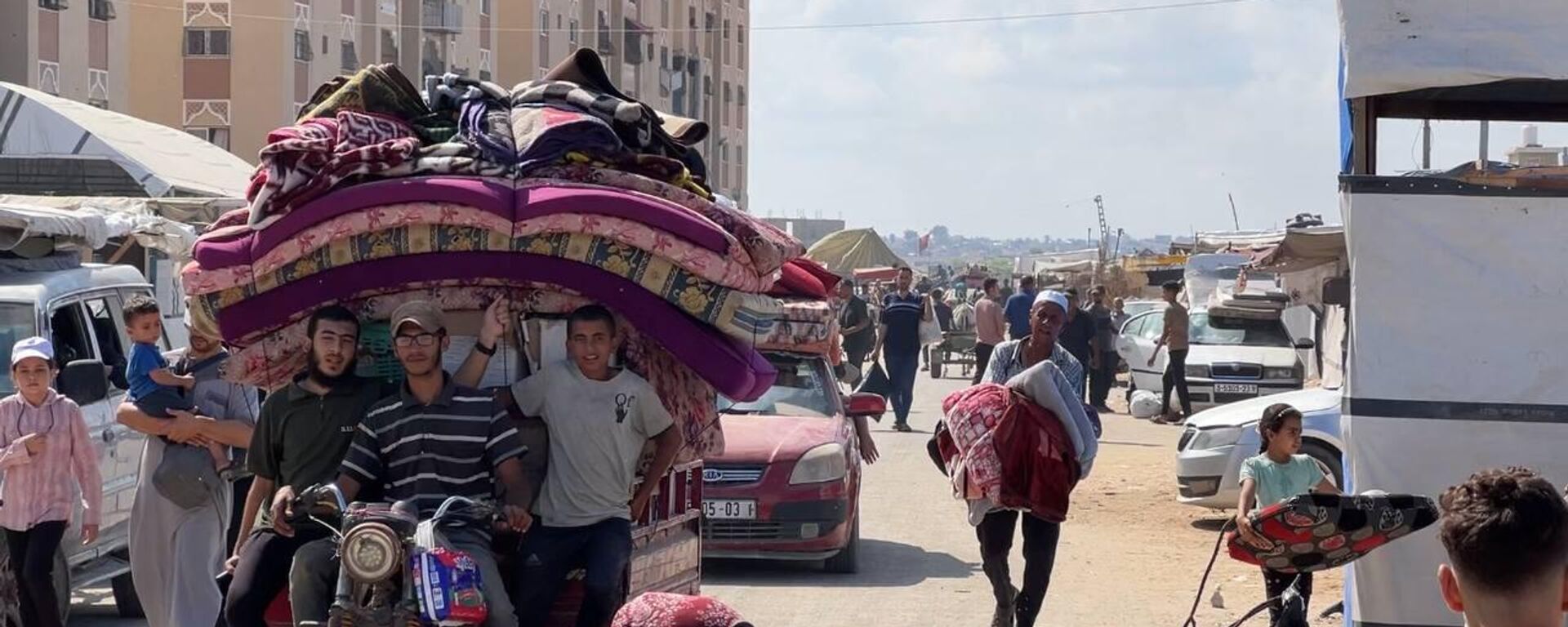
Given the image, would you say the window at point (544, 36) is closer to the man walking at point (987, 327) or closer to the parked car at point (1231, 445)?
the man walking at point (987, 327)

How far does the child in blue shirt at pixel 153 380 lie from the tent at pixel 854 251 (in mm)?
45935

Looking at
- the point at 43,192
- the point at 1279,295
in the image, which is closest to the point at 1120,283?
the point at 1279,295

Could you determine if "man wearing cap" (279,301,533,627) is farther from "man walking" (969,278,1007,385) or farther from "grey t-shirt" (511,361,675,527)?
"man walking" (969,278,1007,385)

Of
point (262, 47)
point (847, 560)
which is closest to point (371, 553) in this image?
point (847, 560)

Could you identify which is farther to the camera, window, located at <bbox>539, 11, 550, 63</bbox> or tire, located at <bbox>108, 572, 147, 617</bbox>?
window, located at <bbox>539, 11, 550, 63</bbox>

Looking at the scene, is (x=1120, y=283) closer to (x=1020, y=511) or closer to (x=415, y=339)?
(x=1020, y=511)

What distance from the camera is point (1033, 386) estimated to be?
923 centimetres

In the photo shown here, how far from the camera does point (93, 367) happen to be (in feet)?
31.3

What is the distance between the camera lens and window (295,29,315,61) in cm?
5303

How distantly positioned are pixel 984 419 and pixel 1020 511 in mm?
484

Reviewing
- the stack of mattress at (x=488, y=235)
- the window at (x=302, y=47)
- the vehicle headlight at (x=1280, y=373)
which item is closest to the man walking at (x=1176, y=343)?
the vehicle headlight at (x=1280, y=373)

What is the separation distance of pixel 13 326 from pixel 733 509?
14.4 feet

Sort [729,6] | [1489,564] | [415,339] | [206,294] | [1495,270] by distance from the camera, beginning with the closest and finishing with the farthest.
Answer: [1489,564], [415,339], [206,294], [1495,270], [729,6]

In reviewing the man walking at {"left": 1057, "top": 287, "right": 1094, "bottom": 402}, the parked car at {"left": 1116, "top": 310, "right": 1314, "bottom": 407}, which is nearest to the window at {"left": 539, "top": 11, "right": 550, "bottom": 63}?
the parked car at {"left": 1116, "top": 310, "right": 1314, "bottom": 407}
